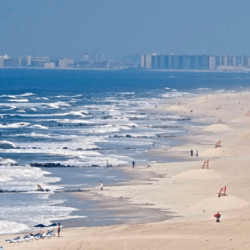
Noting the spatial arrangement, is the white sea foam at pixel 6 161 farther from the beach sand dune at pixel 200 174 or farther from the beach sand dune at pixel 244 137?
the beach sand dune at pixel 244 137

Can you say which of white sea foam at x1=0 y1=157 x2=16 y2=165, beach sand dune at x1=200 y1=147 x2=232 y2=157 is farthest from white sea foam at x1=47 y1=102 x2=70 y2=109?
beach sand dune at x1=200 y1=147 x2=232 y2=157

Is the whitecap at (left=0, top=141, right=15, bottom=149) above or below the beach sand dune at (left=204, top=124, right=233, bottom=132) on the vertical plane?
below

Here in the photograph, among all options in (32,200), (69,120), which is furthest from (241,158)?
(69,120)

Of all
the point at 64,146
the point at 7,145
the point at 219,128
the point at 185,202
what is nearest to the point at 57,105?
the point at 219,128

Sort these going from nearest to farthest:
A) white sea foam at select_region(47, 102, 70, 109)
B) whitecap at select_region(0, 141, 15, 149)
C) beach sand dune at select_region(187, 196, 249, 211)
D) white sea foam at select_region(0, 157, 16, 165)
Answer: beach sand dune at select_region(187, 196, 249, 211) → white sea foam at select_region(0, 157, 16, 165) → whitecap at select_region(0, 141, 15, 149) → white sea foam at select_region(47, 102, 70, 109)

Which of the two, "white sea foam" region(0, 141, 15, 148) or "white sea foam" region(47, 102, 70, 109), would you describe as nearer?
"white sea foam" region(0, 141, 15, 148)

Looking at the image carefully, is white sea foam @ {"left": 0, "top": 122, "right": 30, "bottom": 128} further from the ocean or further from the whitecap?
the whitecap
